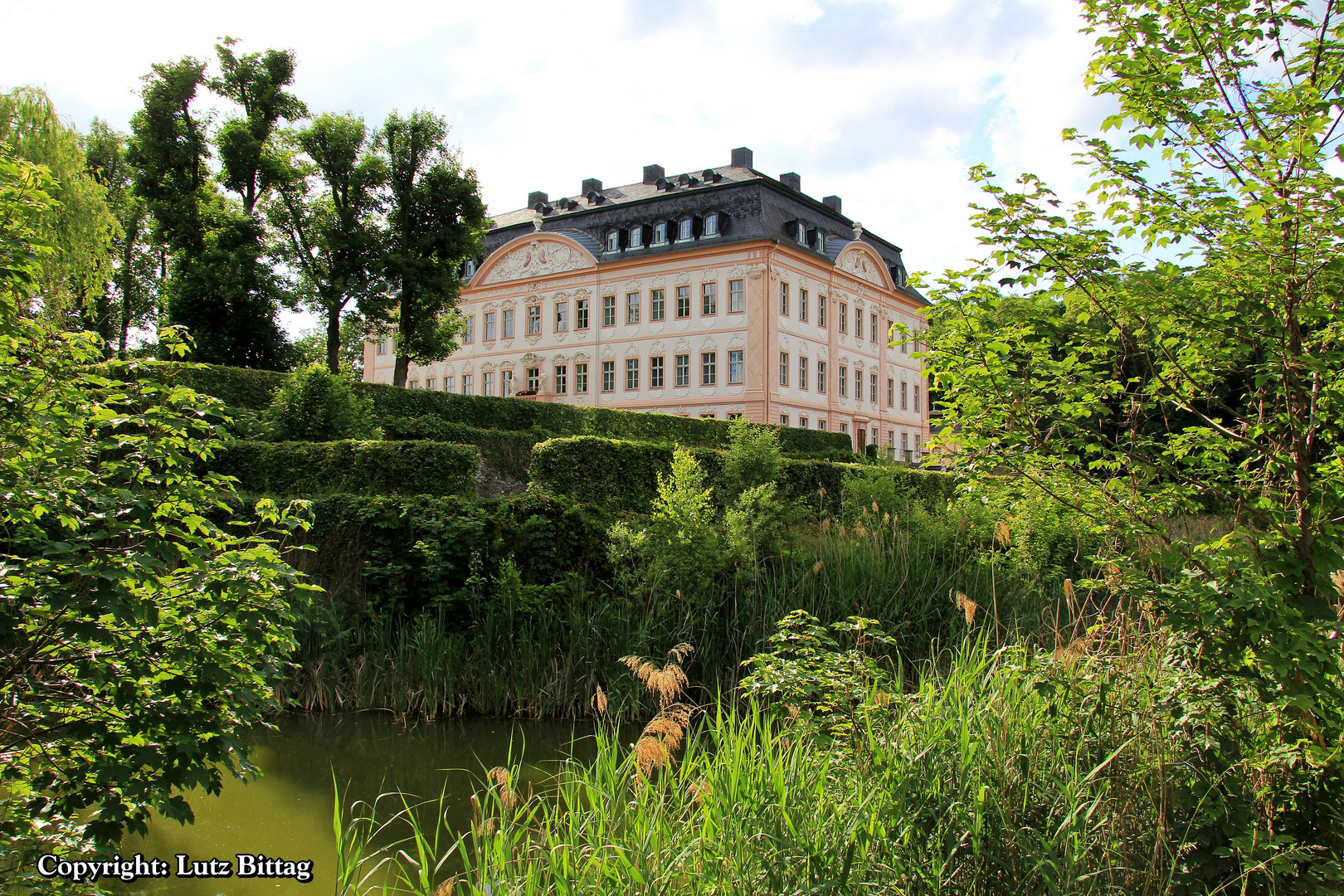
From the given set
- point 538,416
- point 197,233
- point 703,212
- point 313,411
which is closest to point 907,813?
point 313,411

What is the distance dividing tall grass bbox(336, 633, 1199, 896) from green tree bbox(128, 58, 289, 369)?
78.6 ft

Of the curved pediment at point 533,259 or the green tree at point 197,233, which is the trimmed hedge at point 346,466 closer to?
the green tree at point 197,233

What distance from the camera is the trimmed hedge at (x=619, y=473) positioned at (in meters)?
11.6

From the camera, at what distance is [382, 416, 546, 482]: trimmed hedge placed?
653 inches

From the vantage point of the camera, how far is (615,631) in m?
7.08

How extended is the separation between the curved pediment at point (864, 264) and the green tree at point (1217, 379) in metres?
36.8

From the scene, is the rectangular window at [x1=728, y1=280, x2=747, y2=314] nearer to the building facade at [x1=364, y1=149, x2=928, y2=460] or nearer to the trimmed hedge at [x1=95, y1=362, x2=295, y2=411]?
the building facade at [x1=364, y1=149, x2=928, y2=460]

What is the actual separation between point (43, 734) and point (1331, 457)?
4.33 meters

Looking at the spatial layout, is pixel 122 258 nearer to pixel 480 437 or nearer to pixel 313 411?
Answer: pixel 480 437

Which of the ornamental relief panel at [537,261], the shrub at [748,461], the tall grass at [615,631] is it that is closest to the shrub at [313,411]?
the shrub at [748,461]

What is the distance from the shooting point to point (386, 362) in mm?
→ 49500

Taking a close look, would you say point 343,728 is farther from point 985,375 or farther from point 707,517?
point 985,375

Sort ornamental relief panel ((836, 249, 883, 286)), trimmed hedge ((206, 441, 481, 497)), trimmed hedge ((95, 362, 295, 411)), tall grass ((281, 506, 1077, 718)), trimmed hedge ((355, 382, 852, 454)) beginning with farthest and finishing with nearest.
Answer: ornamental relief panel ((836, 249, 883, 286)) < trimmed hedge ((355, 382, 852, 454)) < trimmed hedge ((95, 362, 295, 411)) < trimmed hedge ((206, 441, 481, 497)) < tall grass ((281, 506, 1077, 718))

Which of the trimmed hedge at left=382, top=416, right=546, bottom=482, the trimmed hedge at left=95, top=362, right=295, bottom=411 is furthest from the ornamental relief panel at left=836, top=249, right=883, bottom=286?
the trimmed hedge at left=95, top=362, right=295, bottom=411
